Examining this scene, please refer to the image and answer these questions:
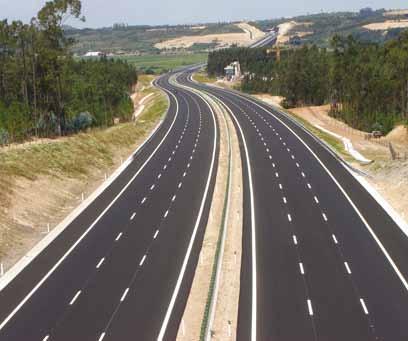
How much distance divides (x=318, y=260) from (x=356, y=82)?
84.2m

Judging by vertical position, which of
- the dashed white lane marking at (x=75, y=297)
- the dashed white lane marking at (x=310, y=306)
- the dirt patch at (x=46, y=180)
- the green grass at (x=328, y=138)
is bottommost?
the green grass at (x=328, y=138)

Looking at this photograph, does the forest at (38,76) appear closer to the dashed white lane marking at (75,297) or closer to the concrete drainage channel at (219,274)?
the concrete drainage channel at (219,274)

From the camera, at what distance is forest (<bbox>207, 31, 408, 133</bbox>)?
111188 mm

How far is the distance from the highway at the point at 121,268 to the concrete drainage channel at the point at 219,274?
55 cm

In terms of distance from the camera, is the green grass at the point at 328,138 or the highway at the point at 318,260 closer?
the highway at the point at 318,260

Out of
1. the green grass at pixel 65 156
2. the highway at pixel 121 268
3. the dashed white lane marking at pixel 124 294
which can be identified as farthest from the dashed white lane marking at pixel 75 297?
the green grass at pixel 65 156

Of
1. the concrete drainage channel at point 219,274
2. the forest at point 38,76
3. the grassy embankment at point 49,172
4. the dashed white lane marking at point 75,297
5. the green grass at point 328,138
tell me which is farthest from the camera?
the forest at point 38,76

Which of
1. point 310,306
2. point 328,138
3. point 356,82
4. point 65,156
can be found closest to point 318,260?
point 310,306

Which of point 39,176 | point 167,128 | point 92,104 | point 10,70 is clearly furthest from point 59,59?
point 39,176

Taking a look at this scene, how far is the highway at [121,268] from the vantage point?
94.6ft

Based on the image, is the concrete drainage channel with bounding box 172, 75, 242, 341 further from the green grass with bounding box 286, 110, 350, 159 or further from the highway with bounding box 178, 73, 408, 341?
the green grass with bounding box 286, 110, 350, 159

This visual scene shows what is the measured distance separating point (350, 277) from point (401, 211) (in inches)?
566

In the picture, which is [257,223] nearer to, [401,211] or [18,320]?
[401,211]

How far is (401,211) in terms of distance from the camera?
4622 cm
